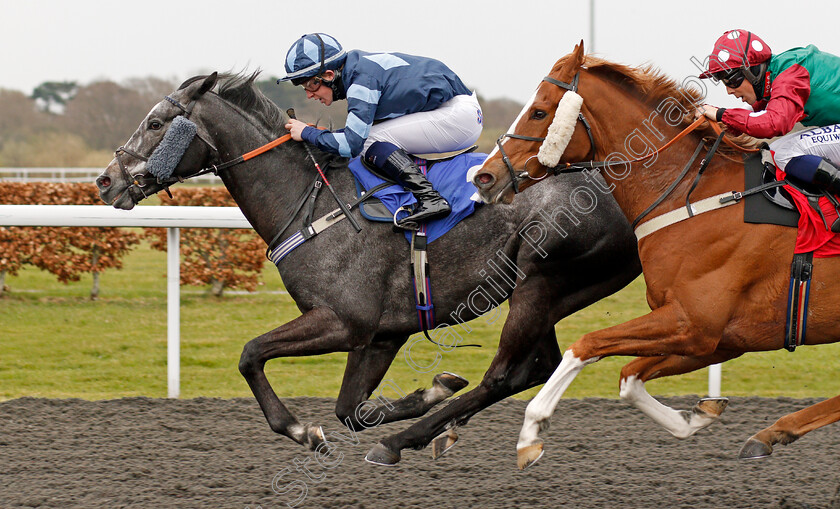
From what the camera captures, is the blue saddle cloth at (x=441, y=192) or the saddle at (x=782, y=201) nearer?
the saddle at (x=782, y=201)

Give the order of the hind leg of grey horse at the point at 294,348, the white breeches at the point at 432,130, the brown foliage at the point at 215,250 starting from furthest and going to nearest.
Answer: the brown foliage at the point at 215,250 → the white breeches at the point at 432,130 → the hind leg of grey horse at the point at 294,348

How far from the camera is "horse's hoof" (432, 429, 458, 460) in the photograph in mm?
3941

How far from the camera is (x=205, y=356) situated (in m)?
6.71

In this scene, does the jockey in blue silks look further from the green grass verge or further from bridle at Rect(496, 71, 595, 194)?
the green grass verge

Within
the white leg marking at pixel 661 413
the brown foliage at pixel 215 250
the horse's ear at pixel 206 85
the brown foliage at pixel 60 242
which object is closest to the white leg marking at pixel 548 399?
the white leg marking at pixel 661 413

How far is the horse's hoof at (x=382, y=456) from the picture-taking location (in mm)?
3785

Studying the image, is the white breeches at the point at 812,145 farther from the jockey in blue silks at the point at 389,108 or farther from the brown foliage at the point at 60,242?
the brown foliage at the point at 60,242

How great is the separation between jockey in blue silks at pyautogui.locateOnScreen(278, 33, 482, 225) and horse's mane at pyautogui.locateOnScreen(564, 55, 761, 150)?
69cm

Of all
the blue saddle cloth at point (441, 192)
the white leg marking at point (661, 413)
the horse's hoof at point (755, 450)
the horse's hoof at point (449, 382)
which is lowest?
the horse's hoof at point (755, 450)

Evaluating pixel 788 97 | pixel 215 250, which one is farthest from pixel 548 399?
pixel 215 250

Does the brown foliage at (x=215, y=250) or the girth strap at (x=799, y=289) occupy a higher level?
the brown foliage at (x=215, y=250)

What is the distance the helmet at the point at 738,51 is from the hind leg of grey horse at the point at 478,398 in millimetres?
1341

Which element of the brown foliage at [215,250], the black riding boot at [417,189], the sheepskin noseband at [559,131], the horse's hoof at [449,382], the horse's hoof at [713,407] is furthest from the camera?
the brown foliage at [215,250]

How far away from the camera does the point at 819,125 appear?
3.22 m
